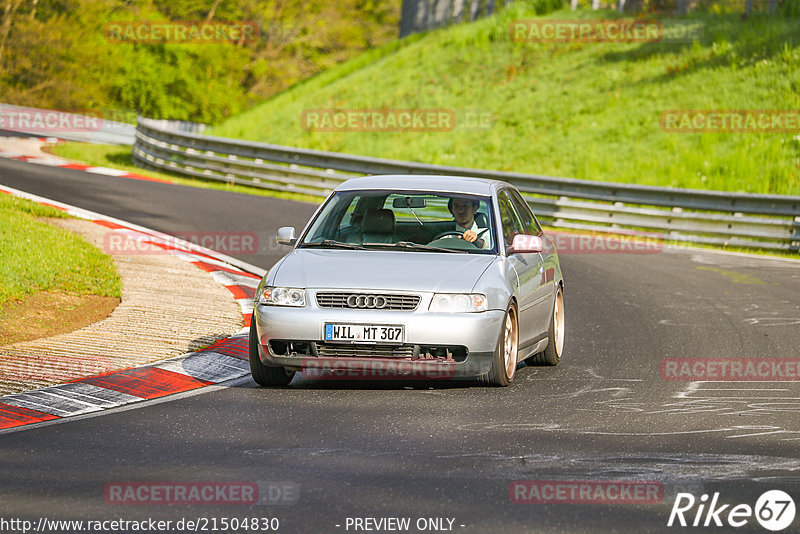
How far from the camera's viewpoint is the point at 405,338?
8180mm

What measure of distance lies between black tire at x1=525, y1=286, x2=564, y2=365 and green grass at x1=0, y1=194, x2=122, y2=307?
4700 mm

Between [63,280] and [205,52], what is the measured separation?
48577 mm

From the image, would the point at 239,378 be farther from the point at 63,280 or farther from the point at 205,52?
the point at 205,52

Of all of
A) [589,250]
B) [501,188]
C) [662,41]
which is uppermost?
[662,41]

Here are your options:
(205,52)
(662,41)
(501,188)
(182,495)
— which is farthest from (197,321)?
(205,52)

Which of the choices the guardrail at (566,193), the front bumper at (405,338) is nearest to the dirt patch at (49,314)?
the front bumper at (405,338)

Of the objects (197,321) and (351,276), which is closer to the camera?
(351,276)

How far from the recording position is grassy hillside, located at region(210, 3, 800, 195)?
89.5ft

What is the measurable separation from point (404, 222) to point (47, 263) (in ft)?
16.6

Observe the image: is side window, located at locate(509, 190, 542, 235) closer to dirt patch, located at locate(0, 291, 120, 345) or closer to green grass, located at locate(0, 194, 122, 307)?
dirt patch, located at locate(0, 291, 120, 345)

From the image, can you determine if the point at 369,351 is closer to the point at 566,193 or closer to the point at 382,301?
the point at 382,301

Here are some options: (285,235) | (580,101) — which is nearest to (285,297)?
(285,235)

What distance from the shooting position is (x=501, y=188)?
400 inches

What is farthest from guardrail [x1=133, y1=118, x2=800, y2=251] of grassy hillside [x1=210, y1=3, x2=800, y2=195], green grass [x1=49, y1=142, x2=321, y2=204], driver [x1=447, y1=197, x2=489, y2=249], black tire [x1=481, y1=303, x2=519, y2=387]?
black tire [x1=481, y1=303, x2=519, y2=387]
